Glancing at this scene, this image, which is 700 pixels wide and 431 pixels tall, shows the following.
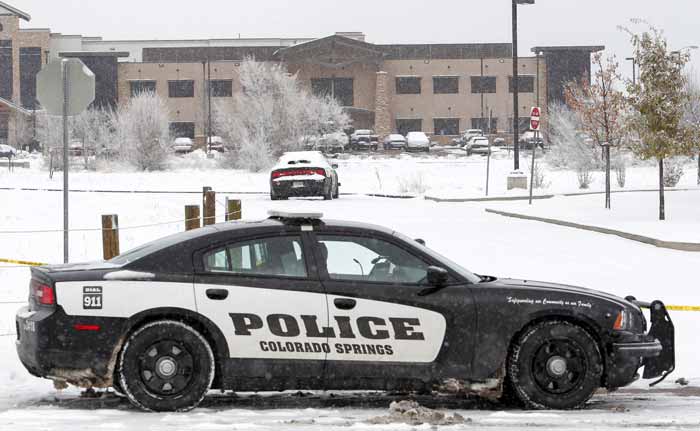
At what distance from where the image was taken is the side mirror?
319 inches

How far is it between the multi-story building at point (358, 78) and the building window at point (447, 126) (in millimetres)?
87

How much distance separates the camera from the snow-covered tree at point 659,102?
2541 centimetres

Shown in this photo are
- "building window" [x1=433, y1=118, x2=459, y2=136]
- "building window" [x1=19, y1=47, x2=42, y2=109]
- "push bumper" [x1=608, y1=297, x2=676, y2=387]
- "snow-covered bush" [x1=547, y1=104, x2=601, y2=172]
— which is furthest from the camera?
"building window" [x1=433, y1=118, x2=459, y2=136]

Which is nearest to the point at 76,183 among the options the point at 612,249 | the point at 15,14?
the point at 612,249

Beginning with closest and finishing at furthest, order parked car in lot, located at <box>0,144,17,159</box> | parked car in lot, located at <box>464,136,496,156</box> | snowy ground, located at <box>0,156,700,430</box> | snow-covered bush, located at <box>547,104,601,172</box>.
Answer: snowy ground, located at <box>0,156,700,430</box>, snow-covered bush, located at <box>547,104,601,172</box>, parked car in lot, located at <box>0,144,17,159</box>, parked car in lot, located at <box>464,136,496,156</box>

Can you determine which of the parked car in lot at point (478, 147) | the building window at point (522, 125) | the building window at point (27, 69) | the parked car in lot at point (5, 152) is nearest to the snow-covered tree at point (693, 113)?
the parked car in lot at point (478, 147)

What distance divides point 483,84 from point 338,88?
12770 mm

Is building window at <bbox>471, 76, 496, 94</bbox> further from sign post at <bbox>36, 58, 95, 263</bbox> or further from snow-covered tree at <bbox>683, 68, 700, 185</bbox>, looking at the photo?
sign post at <bbox>36, 58, 95, 263</bbox>

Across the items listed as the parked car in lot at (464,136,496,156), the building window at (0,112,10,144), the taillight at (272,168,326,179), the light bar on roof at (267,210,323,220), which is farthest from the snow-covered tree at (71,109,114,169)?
the light bar on roof at (267,210,323,220)

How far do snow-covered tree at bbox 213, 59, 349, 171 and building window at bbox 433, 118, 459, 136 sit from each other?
84.0 feet

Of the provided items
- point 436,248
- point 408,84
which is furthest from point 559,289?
point 408,84

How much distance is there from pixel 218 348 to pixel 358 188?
3923 centimetres

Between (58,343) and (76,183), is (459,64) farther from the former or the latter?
(58,343)

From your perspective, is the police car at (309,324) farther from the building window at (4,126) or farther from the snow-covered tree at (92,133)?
the building window at (4,126)
